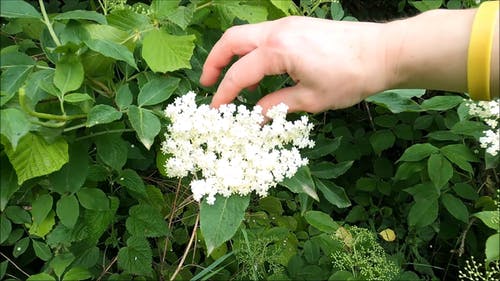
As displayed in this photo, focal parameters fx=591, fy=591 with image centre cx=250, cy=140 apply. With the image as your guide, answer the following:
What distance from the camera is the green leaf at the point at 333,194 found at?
126 cm

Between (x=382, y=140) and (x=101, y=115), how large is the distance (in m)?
1.03

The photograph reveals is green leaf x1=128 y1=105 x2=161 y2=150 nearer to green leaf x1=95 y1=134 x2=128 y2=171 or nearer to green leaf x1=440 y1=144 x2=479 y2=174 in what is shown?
green leaf x1=95 y1=134 x2=128 y2=171

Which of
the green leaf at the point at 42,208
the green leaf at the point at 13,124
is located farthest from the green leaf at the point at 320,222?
the green leaf at the point at 13,124

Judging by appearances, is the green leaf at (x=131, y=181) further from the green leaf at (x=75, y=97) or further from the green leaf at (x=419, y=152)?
the green leaf at (x=419, y=152)

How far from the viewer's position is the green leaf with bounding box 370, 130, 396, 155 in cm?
181

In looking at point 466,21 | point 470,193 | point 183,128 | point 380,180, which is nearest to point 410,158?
point 470,193

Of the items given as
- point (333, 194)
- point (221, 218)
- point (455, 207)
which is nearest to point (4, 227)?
point (221, 218)

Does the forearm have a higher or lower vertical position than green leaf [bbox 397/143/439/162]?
higher

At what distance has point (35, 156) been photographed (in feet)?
3.35

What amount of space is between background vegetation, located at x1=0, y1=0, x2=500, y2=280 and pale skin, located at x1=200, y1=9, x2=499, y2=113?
130 millimetres

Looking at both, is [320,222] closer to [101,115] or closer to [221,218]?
[221,218]

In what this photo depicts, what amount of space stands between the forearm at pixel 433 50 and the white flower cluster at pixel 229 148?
8.4 inches

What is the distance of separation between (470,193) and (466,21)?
31.8 inches

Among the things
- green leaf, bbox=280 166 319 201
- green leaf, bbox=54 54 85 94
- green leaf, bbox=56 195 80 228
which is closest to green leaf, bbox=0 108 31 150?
green leaf, bbox=54 54 85 94
